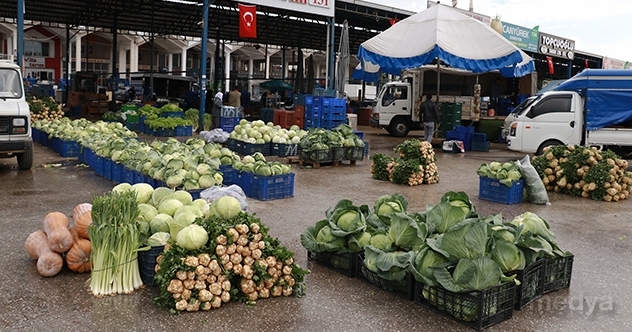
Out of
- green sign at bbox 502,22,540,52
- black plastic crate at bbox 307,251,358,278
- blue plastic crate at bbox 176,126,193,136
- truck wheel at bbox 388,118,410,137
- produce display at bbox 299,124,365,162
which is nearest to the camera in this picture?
black plastic crate at bbox 307,251,358,278

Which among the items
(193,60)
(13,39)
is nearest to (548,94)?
(13,39)

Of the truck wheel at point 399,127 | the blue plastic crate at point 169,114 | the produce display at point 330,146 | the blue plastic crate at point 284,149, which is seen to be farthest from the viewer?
the truck wheel at point 399,127

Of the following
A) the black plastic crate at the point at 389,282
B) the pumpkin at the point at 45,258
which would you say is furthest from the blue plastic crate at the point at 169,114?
the black plastic crate at the point at 389,282

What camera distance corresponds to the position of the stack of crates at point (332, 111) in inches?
677

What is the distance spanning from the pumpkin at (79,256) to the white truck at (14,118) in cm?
635

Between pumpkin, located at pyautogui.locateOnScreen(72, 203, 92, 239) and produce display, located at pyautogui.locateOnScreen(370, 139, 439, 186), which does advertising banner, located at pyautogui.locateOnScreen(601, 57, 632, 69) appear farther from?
pumpkin, located at pyautogui.locateOnScreen(72, 203, 92, 239)

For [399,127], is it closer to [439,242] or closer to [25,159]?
[25,159]

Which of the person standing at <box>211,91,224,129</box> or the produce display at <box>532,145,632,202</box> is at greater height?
the person standing at <box>211,91,224,129</box>

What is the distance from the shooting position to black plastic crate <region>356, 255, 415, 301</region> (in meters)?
5.02

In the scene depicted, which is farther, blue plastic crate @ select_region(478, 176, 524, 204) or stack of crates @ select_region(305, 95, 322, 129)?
stack of crates @ select_region(305, 95, 322, 129)

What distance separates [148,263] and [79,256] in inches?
31.1

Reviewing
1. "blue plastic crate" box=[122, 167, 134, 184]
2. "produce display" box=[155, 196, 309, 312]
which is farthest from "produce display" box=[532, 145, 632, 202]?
"blue plastic crate" box=[122, 167, 134, 184]

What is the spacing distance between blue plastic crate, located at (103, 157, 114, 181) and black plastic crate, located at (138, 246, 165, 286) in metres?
5.65

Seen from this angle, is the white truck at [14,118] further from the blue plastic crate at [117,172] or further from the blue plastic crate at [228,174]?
the blue plastic crate at [228,174]
